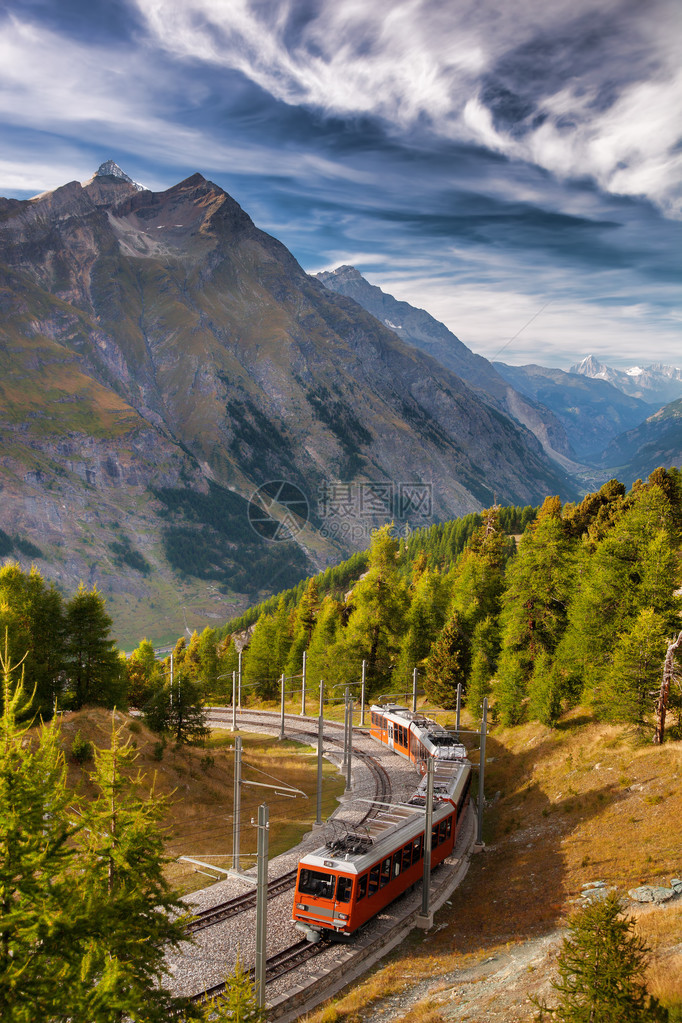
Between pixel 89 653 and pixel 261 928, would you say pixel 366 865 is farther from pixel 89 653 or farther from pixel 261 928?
pixel 89 653

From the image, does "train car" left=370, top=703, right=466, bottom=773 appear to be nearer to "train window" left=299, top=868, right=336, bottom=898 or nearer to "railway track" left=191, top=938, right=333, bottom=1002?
"train window" left=299, top=868, right=336, bottom=898

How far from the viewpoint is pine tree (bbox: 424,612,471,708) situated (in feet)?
184

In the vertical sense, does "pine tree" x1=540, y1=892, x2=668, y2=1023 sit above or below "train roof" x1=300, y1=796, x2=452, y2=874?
above

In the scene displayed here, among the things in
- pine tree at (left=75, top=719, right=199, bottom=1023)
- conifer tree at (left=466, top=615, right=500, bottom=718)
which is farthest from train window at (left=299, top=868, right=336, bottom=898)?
conifer tree at (left=466, top=615, right=500, bottom=718)

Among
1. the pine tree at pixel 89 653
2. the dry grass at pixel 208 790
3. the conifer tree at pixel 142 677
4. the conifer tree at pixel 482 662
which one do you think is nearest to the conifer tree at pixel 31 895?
the dry grass at pixel 208 790

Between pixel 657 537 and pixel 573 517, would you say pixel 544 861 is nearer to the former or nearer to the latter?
pixel 657 537

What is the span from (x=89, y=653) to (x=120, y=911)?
39.5m

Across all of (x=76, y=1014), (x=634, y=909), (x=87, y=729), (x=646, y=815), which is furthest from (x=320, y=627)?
(x=76, y=1014)

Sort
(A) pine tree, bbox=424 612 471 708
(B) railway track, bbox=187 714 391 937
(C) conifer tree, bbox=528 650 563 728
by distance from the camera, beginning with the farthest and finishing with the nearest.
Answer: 1. (A) pine tree, bbox=424 612 471 708
2. (C) conifer tree, bbox=528 650 563 728
3. (B) railway track, bbox=187 714 391 937

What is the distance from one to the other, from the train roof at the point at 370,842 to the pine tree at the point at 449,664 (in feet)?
83.6

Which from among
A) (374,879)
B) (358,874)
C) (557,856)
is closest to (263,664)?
(557,856)

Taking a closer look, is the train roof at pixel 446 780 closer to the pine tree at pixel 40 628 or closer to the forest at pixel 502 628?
the forest at pixel 502 628

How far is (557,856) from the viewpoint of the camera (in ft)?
90.6

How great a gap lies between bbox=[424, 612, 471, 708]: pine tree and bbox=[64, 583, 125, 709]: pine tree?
2714 centimetres
